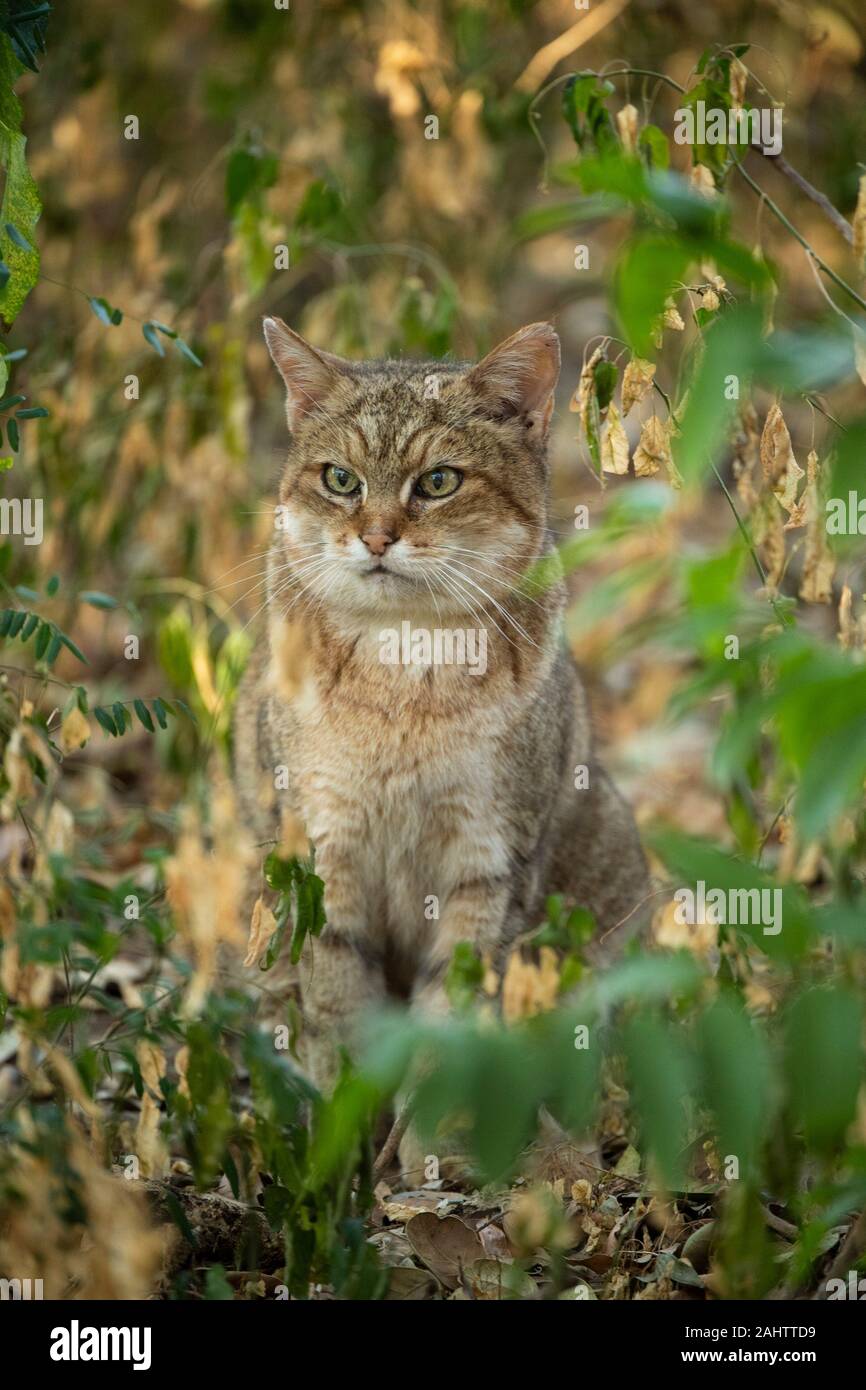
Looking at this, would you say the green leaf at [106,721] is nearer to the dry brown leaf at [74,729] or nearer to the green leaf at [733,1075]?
the dry brown leaf at [74,729]

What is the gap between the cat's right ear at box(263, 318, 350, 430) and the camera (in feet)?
12.4

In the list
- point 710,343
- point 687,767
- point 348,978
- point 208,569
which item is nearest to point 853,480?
point 710,343

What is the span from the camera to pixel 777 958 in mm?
1466

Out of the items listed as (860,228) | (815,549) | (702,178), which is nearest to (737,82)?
(702,178)

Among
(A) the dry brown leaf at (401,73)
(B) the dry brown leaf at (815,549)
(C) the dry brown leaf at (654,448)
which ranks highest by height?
(A) the dry brown leaf at (401,73)

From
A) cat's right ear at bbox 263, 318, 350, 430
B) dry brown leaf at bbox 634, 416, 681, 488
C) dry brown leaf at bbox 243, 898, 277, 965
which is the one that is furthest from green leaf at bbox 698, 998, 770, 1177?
cat's right ear at bbox 263, 318, 350, 430

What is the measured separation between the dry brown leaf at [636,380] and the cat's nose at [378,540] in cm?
69

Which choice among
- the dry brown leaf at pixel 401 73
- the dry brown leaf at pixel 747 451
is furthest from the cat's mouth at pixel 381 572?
the dry brown leaf at pixel 401 73

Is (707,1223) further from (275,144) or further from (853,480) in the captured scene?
(275,144)

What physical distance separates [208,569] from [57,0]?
247 cm

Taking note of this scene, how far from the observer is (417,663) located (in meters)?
3.74

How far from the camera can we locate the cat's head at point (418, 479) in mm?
3562

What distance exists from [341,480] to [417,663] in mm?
494

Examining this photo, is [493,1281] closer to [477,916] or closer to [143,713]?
[477,916]
